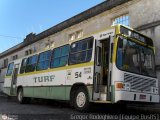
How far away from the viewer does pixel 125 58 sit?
11195 mm

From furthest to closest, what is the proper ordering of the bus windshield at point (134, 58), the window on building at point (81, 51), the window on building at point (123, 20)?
the window on building at point (123, 20) → the window on building at point (81, 51) → the bus windshield at point (134, 58)

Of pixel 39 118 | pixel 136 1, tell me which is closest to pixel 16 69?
pixel 136 1

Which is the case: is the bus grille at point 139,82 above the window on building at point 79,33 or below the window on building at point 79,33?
below

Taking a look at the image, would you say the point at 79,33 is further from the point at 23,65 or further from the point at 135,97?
the point at 135,97

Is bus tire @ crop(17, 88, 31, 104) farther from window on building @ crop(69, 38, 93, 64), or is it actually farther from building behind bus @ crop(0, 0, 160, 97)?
window on building @ crop(69, 38, 93, 64)

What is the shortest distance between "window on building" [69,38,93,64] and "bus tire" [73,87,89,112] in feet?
4.15

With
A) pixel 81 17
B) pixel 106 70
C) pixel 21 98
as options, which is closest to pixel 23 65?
pixel 21 98

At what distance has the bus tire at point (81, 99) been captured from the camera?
39.4ft

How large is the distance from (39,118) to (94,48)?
368 cm

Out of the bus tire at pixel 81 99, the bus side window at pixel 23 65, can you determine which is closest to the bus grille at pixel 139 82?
the bus tire at pixel 81 99

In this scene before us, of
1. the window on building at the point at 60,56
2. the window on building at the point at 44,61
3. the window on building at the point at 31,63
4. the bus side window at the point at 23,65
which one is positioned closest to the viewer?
the window on building at the point at 60,56

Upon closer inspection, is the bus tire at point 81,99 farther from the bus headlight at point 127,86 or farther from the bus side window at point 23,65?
the bus side window at point 23,65

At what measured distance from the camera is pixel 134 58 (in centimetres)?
1167

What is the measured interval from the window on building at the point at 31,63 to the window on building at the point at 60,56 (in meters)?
2.60
